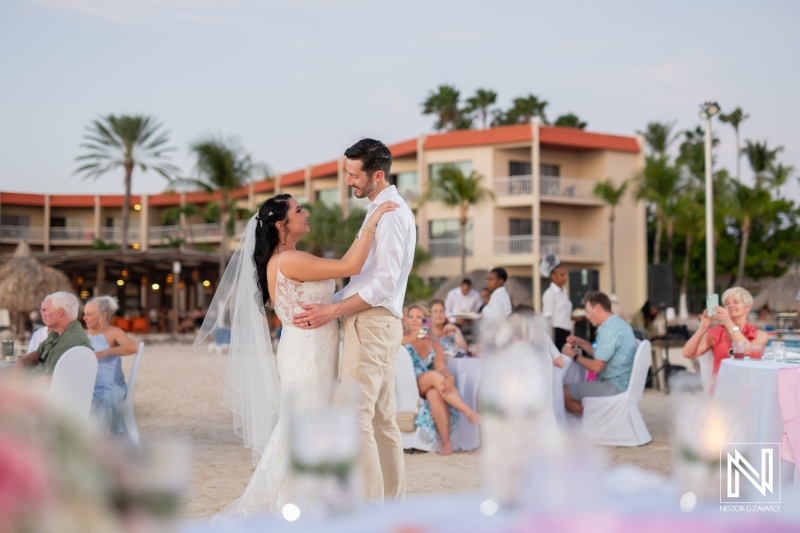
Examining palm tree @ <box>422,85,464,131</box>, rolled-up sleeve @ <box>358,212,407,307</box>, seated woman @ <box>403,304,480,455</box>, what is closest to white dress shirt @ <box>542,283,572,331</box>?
seated woman @ <box>403,304,480,455</box>

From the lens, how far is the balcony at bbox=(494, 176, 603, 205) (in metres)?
33.5

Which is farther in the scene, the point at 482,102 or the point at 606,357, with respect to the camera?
the point at 482,102

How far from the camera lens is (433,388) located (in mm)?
7219

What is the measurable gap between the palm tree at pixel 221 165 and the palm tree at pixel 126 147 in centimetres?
493

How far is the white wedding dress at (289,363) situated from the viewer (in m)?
3.99

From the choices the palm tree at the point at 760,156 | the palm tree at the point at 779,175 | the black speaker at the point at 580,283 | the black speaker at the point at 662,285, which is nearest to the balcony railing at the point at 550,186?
the black speaker at the point at 580,283

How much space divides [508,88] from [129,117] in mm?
21172

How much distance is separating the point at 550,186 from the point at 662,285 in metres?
20.2

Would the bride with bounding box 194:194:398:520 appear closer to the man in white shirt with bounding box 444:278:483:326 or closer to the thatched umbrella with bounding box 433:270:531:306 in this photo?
the man in white shirt with bounding box 444:278:483:326

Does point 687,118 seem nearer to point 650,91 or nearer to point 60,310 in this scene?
point 650,91

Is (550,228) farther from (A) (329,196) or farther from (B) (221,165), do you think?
(B) (221,165)

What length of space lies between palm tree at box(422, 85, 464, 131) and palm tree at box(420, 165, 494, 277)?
1636 centimetres

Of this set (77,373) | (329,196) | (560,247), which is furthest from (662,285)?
(329,196)

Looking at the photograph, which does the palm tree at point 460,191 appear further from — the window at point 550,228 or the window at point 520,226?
the window at point 550,228
